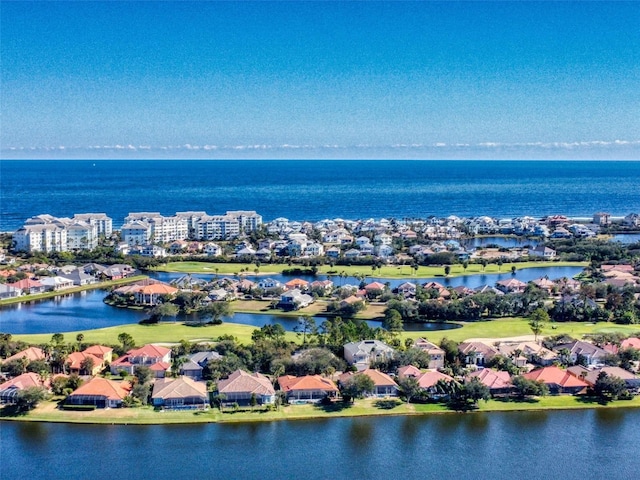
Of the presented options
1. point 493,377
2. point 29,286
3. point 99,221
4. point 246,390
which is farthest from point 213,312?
point 99,221

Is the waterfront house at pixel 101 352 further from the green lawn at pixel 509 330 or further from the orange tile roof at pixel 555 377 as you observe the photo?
the orange tile roof at pixel 555 377

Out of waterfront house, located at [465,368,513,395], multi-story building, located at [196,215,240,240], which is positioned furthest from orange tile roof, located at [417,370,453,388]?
multi-story building, located at [196,215,240,240]

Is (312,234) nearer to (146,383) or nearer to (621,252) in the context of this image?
(621,252)

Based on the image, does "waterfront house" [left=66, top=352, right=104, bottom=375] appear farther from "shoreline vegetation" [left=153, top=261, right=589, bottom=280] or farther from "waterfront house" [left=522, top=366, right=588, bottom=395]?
"shoreline vegetation" [left=153, top=261, right=589, bottom=280]

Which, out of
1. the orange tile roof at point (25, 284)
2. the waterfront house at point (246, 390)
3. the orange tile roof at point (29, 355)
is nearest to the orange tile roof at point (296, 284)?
the orange tile roof at point (25, 284)

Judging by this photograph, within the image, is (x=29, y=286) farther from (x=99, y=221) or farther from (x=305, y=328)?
(x=99, y=221)
